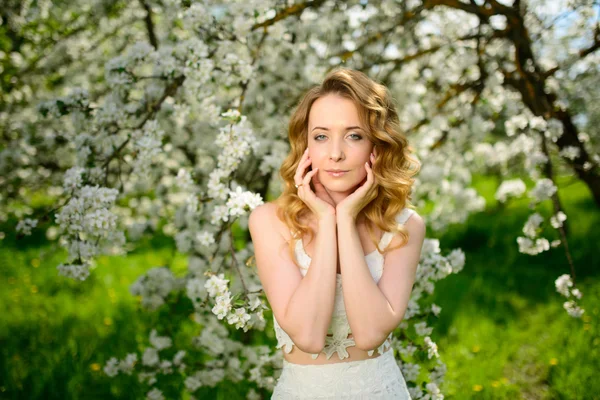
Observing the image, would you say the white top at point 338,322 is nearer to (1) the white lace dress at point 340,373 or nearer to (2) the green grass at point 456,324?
(1) the white lace dress at point 340,373

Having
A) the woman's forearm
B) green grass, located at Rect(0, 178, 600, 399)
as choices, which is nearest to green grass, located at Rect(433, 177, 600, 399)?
green grass, located at Rect(0, 178, 600, 399)

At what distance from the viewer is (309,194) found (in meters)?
1.68

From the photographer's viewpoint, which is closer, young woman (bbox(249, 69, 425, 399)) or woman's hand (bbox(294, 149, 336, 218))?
young woman (bbox(249, 69, 425, 399))

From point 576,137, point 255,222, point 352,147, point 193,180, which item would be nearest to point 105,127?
point 193,180

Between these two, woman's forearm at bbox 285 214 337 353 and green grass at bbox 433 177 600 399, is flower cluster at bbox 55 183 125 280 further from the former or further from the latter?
green grass at bbox 433 177 600 399

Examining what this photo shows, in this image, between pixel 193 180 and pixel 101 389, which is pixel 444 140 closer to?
pixel 193 180

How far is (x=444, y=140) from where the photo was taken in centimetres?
386

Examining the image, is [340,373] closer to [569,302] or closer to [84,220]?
[84,220]

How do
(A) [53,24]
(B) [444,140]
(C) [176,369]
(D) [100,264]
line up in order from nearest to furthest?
1. (C) [176,369]
2. (B) [444,140]
3. (A) [53,24]
4. (D) [100,264]

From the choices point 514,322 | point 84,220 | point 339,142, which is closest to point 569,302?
point 339,142

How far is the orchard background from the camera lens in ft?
7.90

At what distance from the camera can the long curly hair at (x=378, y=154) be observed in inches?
67.1

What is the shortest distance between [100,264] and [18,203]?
5.00ft

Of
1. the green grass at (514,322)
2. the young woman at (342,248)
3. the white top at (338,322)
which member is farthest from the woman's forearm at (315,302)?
the green grass at (514,322)
